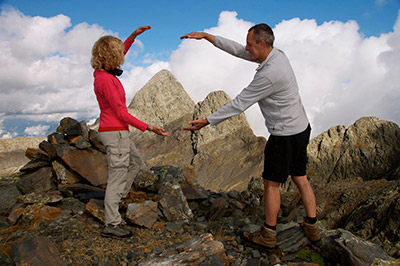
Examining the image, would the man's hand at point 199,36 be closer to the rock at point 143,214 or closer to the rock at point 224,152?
the rock at point 143,214

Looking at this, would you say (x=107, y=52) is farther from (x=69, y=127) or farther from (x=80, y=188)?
(x=69, y=127)

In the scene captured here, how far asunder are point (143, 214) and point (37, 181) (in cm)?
409

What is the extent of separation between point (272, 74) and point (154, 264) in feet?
11.8

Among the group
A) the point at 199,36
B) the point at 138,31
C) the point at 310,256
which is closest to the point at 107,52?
the point at 138,31

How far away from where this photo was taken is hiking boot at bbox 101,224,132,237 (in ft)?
18.2

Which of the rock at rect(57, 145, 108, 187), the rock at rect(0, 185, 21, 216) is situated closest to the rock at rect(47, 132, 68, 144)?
the rock at rect(57, 145, 108, 187)

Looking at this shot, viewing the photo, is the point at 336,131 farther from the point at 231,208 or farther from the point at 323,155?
the point at 231,208

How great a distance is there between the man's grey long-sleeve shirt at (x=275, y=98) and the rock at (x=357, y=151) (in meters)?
59.9

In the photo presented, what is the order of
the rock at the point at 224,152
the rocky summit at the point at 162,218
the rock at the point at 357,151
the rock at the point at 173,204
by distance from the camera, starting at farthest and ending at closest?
the rock at the point at 224,152, the rock at the point at 357,151, the rock at the point at 173,204, the rocky summit at the point at 162,218

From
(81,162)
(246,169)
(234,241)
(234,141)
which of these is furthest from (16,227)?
(234,141)

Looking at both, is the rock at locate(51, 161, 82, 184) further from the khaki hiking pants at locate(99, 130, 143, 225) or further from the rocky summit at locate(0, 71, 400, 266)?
the khaki hiking pants at locate(99, 130, 143, 225)

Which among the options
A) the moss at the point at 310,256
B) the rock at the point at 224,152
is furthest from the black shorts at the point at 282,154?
the rock at the point at 224,152

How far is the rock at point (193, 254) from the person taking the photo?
4293 millimetres

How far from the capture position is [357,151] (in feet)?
217
